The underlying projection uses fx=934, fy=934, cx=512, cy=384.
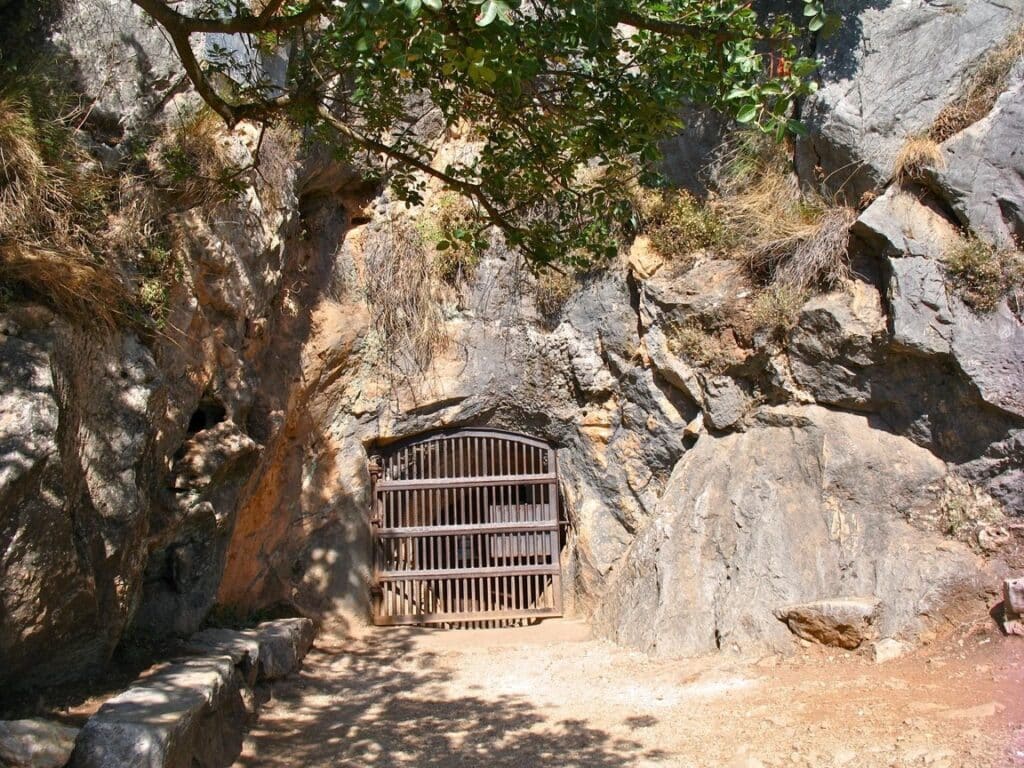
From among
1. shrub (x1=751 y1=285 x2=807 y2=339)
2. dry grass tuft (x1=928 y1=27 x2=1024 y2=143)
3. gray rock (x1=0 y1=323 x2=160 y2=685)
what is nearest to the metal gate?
shrub (x1=751 y1=285 x2=807 y2=339)

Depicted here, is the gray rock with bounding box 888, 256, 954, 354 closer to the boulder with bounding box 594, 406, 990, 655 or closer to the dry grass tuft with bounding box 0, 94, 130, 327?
the boulder with bounding box 594, 406, 990, 655

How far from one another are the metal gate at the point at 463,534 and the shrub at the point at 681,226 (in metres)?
2.30

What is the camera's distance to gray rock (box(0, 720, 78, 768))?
139 inches

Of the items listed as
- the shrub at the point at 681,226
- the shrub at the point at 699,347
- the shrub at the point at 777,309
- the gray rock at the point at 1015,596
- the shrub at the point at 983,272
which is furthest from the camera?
the shrub at the point at 681,226

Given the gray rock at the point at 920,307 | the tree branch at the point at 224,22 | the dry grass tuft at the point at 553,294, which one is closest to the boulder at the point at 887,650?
the gray rock at the point at 920,307

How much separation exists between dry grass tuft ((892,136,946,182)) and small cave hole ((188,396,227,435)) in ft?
18.2

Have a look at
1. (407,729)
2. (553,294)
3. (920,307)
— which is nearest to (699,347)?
(553,294)

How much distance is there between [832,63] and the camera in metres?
8.20

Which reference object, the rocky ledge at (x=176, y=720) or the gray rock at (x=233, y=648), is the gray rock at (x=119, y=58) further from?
the rocky ledge at (x=176, y=720)

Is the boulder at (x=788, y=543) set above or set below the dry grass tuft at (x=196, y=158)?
below

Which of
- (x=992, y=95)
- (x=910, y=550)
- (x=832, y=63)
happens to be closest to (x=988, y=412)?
(x=910, y=550)

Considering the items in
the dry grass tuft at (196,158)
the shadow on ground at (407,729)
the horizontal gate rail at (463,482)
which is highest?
the dry grass tuft at (196,158)

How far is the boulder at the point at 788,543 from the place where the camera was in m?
6.46

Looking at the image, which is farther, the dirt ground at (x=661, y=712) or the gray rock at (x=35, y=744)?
the dirt ground at (x=661, y=712)
